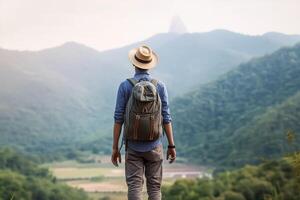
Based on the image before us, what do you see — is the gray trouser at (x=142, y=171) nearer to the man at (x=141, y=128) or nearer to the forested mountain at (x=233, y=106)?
the man at (x=141, y=128)

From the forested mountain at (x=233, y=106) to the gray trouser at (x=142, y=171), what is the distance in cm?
7202

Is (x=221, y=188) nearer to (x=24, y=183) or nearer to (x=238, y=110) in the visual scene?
(x=24, y=183)

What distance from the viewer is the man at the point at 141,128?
3490 mm

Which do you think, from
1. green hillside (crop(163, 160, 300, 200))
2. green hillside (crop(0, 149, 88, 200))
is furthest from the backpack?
green hillside (crop(0, 149, 88, 200))

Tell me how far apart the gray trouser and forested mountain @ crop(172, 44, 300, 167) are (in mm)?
72025

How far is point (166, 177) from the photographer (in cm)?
7156

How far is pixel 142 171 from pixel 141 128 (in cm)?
31

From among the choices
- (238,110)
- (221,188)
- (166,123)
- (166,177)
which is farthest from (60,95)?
(166,123)

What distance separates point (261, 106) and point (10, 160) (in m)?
44.7

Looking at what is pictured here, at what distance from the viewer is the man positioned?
3.49m

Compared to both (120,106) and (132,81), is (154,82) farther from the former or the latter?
(120,106)

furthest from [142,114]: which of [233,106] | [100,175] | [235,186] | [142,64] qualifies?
[233,106]

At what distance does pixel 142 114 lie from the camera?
3.50m

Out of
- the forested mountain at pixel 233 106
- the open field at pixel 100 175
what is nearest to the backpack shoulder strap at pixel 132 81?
the open field at pixel 100 175
